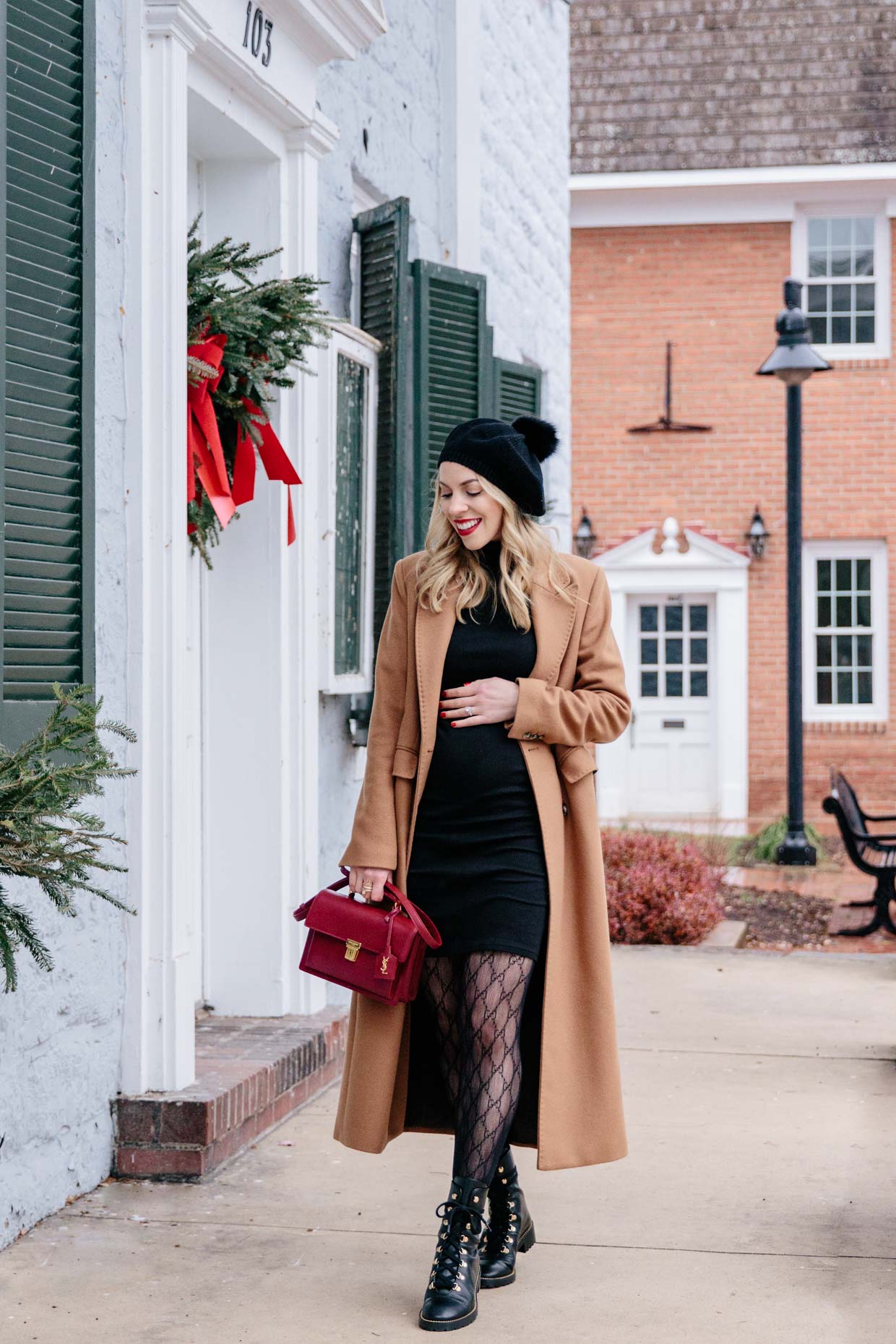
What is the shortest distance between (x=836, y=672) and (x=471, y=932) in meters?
13.0

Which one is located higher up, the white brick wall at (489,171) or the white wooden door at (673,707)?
the white brick wall at (489,171)

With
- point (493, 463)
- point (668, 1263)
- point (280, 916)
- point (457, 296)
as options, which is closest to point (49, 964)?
point (493, 463)

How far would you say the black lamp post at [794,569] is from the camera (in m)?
12.5

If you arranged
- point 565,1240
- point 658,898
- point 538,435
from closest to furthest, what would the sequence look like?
point 538,435 → point 565,1240 → point 658,898

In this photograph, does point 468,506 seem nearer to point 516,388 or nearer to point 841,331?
point 516,388

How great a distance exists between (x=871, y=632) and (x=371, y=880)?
42.7ft

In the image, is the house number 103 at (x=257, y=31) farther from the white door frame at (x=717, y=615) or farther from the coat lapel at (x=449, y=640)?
the white door frame at (x=717, y=615)

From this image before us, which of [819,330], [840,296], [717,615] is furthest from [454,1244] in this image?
[840,296]

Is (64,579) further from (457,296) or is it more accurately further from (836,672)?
(836,672)

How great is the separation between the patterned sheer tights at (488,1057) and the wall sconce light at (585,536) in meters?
12.6

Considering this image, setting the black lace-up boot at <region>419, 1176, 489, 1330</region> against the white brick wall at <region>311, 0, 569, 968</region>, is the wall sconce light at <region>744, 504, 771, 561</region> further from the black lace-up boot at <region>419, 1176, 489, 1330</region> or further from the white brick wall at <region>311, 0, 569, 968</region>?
the black lace-up boot at <region>419, 1176, 489, 1330</region>

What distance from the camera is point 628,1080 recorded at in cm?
562

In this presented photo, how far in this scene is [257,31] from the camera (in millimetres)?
5145

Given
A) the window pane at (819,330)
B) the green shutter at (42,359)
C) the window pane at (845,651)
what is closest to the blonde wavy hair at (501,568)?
the green shutter at (42,359)
